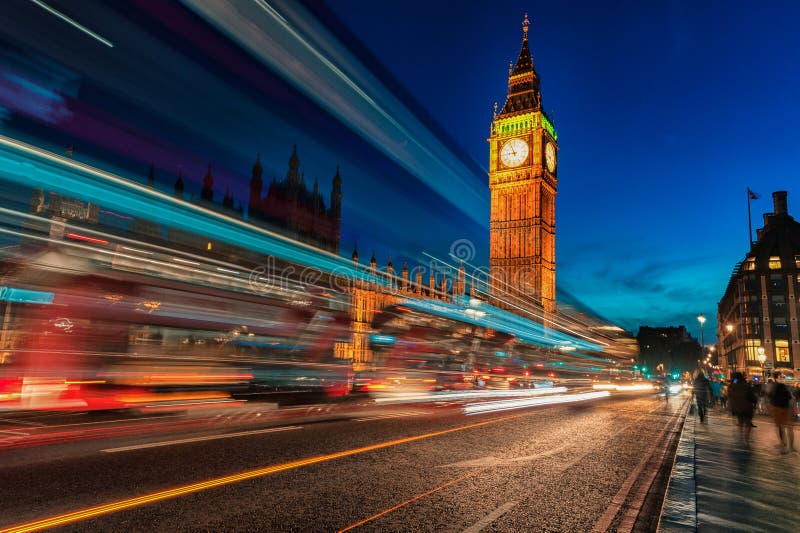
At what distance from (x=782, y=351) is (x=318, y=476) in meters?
74.0

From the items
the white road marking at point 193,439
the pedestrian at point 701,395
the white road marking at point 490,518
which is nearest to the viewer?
the white road marking at point 490,518

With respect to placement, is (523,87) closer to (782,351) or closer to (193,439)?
(782,351)

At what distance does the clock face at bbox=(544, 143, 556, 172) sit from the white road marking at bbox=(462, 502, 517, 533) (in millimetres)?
87057

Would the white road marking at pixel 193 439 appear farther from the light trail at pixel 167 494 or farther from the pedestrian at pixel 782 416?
the pedestrian at pixel 782 416

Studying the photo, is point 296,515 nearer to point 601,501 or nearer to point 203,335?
point 601,501

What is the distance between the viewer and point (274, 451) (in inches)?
331

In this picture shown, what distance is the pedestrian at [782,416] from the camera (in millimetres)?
10201

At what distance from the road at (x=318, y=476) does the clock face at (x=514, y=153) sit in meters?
78.9

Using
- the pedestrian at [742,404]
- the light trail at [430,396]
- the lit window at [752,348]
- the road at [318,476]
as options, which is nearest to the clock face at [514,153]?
the lit window at [752,348]

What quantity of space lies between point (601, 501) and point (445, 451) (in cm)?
323

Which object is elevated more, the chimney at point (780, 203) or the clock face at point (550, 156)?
the clock face at point (550, 156)

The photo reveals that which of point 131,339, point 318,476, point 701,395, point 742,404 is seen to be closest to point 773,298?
point 701,395

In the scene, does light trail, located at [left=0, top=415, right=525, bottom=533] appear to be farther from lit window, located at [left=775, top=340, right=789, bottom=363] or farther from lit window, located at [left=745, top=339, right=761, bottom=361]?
lit window, located at [left=745, top=339, right=761, bottom=361]

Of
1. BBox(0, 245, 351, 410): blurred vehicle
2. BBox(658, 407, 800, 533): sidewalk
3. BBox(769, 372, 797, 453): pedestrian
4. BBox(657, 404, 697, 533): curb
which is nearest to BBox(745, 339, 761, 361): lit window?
BBox(769, 372, 797, 453): pedestrian
